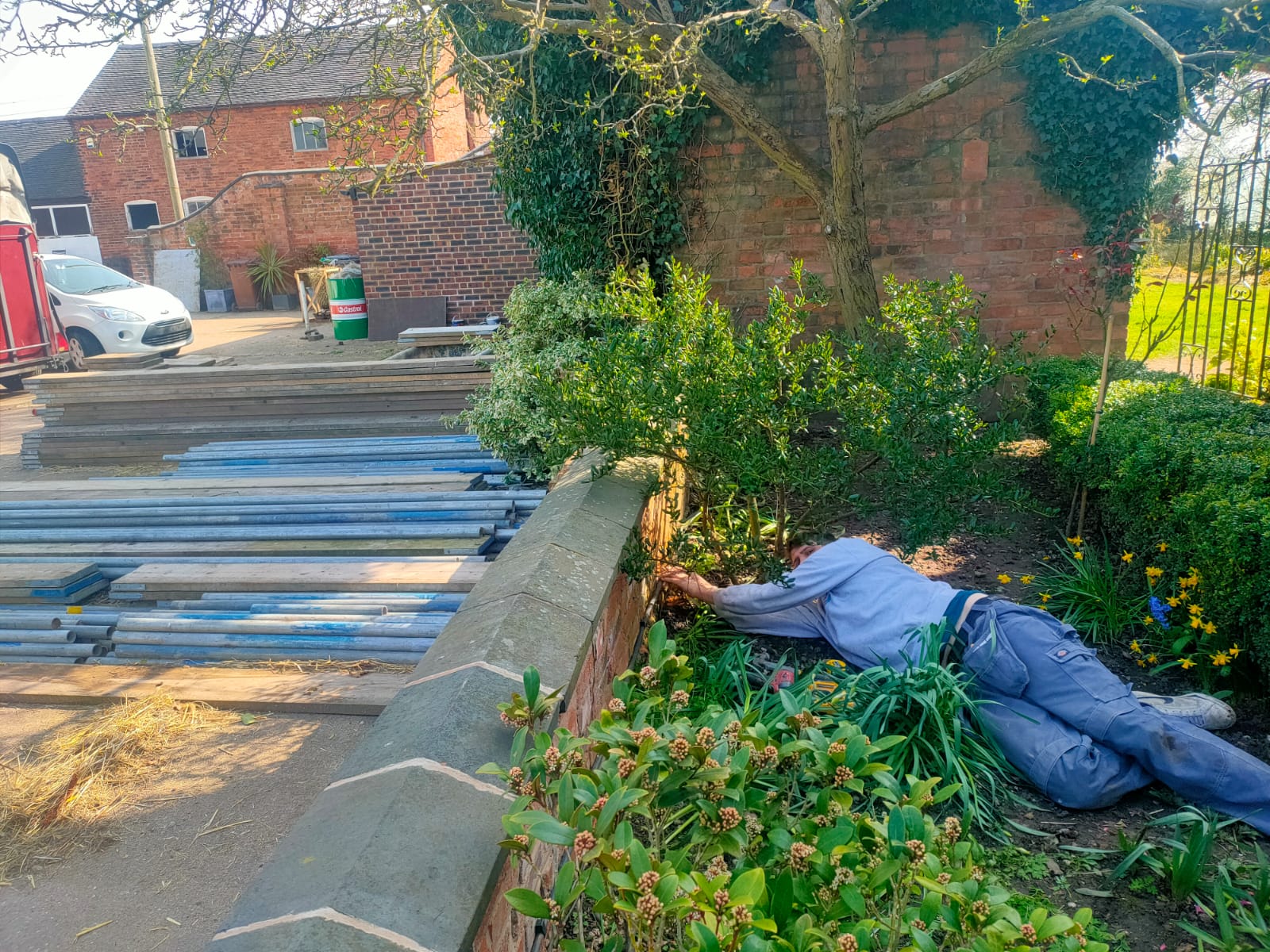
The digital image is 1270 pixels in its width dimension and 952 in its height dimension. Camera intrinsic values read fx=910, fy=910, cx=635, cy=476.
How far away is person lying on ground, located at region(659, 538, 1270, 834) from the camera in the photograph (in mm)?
2855

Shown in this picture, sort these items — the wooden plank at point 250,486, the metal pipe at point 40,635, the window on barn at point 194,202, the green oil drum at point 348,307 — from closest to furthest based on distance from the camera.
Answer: the metal pipe at point 40,635 → the wooden plank at point 250,486 → the green oil drum at point 348,307 → the window on barn at point 194,202

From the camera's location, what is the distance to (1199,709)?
3.30 m

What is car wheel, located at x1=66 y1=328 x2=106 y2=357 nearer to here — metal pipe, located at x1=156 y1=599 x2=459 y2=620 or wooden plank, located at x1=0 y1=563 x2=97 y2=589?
wooden plank, located at x1=0 y1=563 x2=97 y2=589

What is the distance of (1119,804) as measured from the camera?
304 centimetres

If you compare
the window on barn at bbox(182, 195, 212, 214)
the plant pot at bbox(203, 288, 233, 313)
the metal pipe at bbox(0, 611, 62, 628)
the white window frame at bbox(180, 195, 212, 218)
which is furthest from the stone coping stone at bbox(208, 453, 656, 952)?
the window on barn at bbox(182, 195, 212, 214)

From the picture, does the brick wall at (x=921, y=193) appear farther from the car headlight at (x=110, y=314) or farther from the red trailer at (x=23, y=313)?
the car headlight at (x=110, y=314)

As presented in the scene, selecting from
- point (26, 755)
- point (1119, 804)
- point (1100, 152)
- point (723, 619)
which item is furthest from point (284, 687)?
point (1100, 152)

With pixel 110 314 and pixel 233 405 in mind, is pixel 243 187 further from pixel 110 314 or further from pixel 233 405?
pixel 233 405

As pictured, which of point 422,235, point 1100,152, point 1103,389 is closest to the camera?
point 1103,389

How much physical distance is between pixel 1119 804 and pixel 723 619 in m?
1.64

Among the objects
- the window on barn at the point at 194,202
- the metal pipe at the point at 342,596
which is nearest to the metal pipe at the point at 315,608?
the metal pipe at the point at 342,596

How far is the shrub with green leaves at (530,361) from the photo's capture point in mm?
5996

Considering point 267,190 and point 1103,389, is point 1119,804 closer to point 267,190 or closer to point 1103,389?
point 1103,389

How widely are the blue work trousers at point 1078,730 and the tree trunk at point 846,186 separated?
11.5 feet
